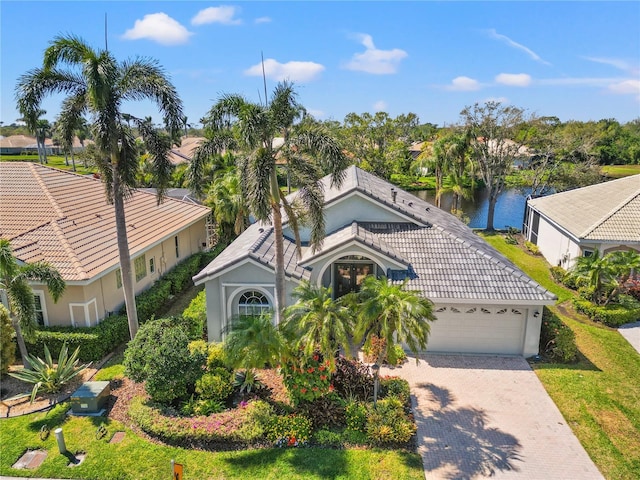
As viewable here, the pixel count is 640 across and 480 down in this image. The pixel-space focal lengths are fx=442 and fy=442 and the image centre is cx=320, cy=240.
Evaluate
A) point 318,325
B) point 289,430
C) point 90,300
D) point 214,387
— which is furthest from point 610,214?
point 90,300

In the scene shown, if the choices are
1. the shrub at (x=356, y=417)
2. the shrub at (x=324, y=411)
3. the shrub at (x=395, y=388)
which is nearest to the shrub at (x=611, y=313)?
the shrub at (x=395, y=388)

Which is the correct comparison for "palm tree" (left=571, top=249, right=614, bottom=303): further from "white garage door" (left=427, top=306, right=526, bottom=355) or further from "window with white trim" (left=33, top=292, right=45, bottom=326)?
"window with white trim" (left=33, top=292, right=45, bottom=326)

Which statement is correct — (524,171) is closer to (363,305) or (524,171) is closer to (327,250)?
(327,250)

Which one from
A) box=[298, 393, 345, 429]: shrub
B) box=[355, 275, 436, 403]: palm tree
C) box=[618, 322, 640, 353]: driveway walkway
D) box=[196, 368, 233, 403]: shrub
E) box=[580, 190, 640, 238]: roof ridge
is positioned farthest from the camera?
box=[580, 190, 640, 238]: roof ridge

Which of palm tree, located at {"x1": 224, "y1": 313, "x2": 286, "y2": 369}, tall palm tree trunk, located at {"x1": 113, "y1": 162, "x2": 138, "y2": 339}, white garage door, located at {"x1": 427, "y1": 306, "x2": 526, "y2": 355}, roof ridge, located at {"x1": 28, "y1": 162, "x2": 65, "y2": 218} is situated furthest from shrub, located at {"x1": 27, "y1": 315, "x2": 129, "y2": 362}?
white garage door, located at {"x1": 427, "y1": 306, "x2": 526, "y2": 355}

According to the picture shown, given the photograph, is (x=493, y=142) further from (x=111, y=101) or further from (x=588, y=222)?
(x=111, y=101)

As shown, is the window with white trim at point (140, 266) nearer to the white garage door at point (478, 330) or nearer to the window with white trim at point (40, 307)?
the window with white trim at point (40, 307)

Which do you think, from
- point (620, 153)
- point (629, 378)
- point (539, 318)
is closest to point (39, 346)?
point (539, 318)
